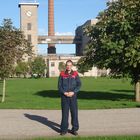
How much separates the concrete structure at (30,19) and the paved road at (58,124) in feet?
528

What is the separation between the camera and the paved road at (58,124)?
13227 mm

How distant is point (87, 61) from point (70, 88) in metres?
18.9

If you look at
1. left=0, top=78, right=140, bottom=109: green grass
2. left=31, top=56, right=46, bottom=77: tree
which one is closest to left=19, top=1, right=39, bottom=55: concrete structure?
left=31, top=56, right=46, bottom=77: tree

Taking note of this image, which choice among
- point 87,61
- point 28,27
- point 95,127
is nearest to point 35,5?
point 28,27

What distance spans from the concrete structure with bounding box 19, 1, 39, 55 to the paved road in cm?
16090

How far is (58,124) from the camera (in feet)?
49.6

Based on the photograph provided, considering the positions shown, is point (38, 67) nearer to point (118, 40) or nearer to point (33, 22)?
point (33, 22)

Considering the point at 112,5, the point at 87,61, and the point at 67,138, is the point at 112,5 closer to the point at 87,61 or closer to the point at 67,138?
the point at 87,61

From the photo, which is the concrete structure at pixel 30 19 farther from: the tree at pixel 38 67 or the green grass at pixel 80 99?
the green grass at pixel 80 99

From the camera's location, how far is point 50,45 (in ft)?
639

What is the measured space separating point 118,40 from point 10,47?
6.66 m

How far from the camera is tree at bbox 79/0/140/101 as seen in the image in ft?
88.1

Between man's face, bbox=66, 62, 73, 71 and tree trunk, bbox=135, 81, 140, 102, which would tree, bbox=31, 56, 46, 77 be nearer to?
tree trunk, bbox=135, 81, 140, 102

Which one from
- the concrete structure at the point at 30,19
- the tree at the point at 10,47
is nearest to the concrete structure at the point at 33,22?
the concrete structure at the point at 30,19
